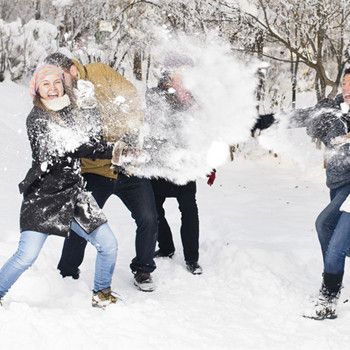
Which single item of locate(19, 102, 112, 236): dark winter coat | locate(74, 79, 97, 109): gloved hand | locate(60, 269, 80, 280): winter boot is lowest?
locate(60, 269, 80, 280): winter boot

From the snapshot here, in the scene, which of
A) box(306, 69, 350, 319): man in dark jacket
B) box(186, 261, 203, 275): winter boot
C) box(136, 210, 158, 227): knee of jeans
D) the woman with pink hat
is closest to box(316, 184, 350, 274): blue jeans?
box(306, 69, 350, 319): man in dark jacket

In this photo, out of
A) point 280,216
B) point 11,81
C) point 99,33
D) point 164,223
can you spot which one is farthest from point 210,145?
point 99,33

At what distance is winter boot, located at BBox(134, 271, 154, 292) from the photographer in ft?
14.7

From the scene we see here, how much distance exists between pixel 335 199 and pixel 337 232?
0.82 ft

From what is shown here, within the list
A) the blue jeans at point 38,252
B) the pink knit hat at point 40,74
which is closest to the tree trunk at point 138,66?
the pink knit hat at point 40,74

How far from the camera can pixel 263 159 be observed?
1410cm

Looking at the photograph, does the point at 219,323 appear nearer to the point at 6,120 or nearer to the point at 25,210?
the point at 25,210

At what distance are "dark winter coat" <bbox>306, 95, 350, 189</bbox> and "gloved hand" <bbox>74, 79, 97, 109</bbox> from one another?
1.68m

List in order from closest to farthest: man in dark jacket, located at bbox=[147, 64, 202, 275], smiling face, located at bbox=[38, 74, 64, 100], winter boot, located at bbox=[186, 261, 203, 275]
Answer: smiling face, located at bbox=[38, 74, 64, 100] → man in dark jacket, located at bbox=[147, 64, 202, 275] → winter boot, located at bbox=[186, 261, 203, 275]

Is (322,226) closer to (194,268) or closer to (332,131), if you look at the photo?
(332,131)

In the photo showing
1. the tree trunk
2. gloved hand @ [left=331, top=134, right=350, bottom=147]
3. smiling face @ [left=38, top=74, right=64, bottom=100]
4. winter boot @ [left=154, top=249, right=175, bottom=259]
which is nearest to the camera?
smiling face @ [left=38, top=74, right=64, bottom=100]

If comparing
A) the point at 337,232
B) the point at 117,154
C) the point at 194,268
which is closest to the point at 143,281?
the point at 194,268

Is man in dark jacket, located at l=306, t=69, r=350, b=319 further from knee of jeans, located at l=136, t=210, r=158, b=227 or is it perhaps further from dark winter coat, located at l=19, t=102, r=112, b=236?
dark winter coat, located at l=19, t=102, r=112, b=236

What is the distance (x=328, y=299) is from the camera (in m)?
4.07
